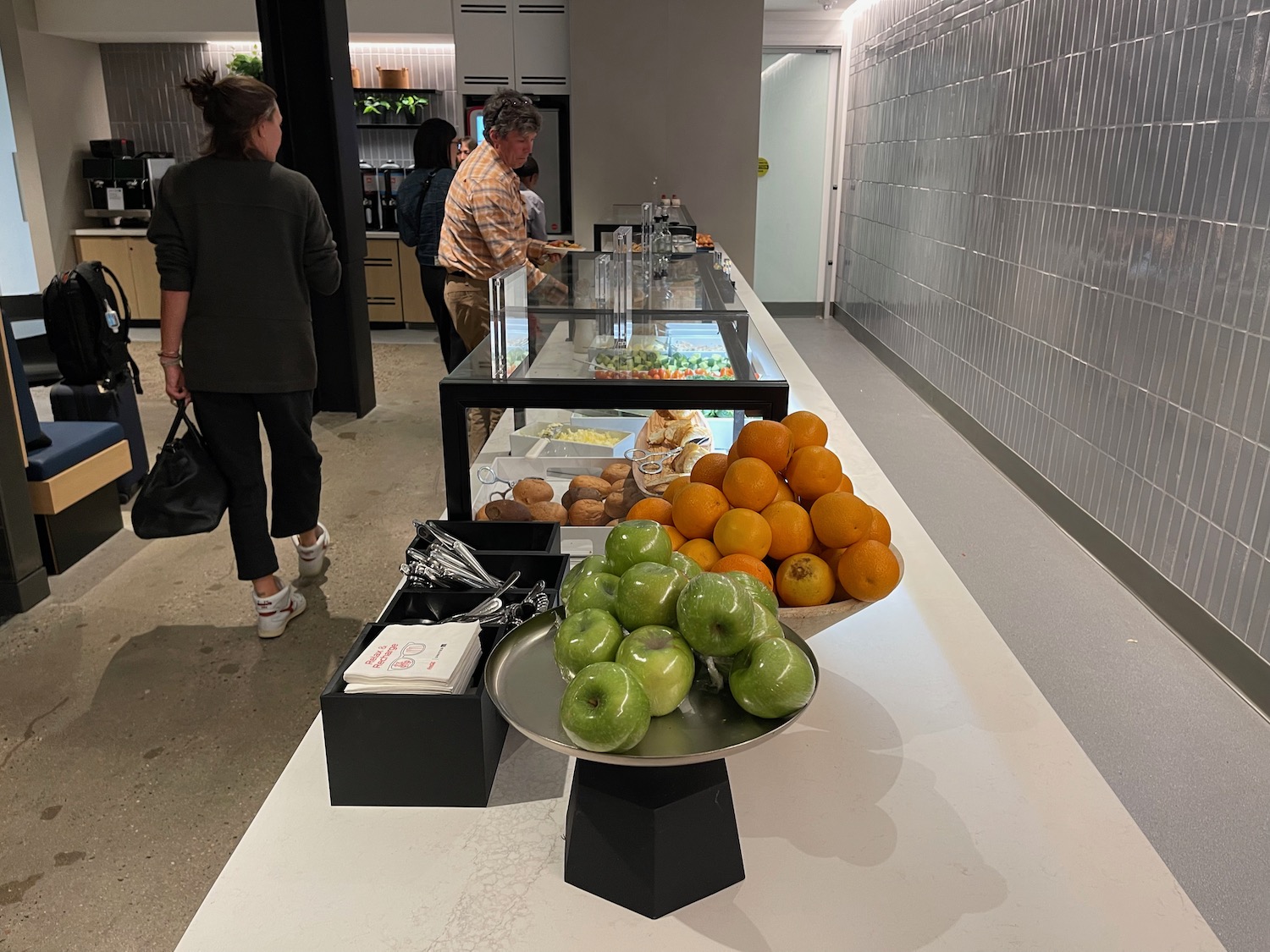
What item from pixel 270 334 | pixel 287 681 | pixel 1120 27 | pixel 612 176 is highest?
pixel 1120 27

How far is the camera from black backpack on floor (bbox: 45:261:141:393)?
3914 millimetres

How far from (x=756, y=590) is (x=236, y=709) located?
7.51 ft

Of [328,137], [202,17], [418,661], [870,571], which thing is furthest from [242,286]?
[202,17]

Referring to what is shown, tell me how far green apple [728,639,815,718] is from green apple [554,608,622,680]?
12cm

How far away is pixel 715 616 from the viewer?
0.85m

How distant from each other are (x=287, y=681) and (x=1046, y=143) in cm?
410

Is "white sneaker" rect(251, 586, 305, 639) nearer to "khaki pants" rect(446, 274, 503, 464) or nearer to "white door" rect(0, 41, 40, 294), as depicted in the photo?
"khaki pants" rect(446, 274, 503, 464)

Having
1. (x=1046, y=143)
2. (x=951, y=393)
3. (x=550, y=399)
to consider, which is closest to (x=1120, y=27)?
(x=1046, y=143)

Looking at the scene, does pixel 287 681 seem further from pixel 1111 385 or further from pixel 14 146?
pixel 14 146

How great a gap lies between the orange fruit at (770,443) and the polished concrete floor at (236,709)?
5.24 ft

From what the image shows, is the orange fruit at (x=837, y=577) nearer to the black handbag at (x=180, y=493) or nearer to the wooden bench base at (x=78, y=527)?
the black handbag at (x=180, y=493)

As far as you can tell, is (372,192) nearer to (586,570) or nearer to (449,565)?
(449,565)

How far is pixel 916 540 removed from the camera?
1779 millimetres

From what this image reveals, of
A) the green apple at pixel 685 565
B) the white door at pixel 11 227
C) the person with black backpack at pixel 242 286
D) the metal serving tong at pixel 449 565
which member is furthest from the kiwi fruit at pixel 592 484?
the white door at pixel 11 227
